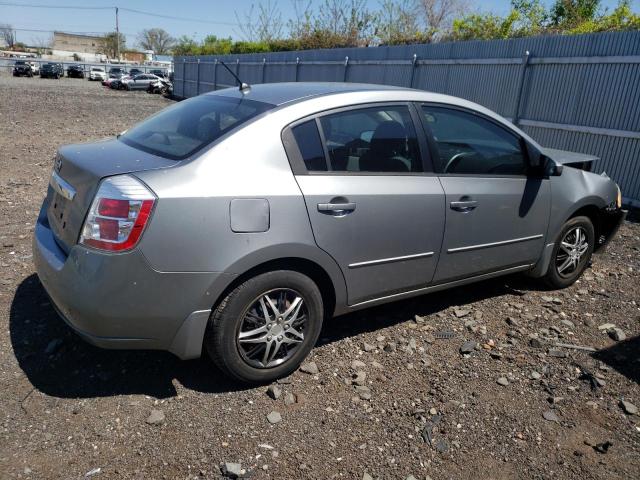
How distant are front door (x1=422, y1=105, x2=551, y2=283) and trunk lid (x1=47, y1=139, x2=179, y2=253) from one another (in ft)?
6.32

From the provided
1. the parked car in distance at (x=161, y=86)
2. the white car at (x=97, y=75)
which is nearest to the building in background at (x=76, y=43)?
the white car at (x=97, y=75)

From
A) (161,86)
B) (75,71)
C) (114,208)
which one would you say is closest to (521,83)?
(114,208)

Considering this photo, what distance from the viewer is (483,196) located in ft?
12.6

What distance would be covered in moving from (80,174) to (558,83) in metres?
8.93

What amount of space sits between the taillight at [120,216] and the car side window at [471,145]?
2014 millimetres

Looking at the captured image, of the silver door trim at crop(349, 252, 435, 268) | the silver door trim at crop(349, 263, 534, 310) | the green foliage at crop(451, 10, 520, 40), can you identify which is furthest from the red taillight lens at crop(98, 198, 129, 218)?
the green foliage at crop(451, 10, 520, 40)

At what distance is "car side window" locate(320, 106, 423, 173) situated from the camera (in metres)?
3.26

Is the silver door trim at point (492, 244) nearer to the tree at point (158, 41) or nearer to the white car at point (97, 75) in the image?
the white car at point (97, 75)

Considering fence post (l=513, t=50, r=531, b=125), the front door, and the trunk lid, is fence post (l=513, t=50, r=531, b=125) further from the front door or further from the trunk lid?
the trunk lid

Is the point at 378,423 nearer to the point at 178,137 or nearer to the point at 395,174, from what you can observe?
the point at 395,174

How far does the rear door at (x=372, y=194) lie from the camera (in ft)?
10.2

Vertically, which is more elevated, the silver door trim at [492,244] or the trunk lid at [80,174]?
the trunk lid at [80,174]

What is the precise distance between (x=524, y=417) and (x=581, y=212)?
2476mm

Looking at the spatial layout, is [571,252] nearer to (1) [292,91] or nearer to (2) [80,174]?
(1) [292,91]
